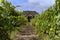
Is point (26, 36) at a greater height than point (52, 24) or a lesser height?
lesser

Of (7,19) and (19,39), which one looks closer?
(7,19)

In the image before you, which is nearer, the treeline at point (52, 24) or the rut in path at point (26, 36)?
the treeline at point (52, 24)

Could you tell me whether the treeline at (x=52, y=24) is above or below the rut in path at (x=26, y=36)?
above

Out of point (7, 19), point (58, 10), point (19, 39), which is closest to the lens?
point (58, 10)

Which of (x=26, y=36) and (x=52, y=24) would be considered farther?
(x=26, y=36)

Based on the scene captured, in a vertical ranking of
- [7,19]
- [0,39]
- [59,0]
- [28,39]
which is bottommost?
[28,39]

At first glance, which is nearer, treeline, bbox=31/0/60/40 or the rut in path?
treeline, bbox=31/0/60/40

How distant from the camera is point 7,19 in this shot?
12.0m

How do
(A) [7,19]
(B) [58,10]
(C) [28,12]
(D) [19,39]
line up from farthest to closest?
(C) [28,12], (D) [19,39], (A) [7,19], (B) [58,10]

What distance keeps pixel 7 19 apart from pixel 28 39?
30.2ft

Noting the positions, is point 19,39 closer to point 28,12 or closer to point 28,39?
point 28,39

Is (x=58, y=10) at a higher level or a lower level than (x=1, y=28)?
higher

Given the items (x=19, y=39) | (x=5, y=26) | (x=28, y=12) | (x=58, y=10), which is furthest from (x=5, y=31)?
(x=28, y=12)

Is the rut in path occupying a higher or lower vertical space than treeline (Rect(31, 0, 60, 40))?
lower
